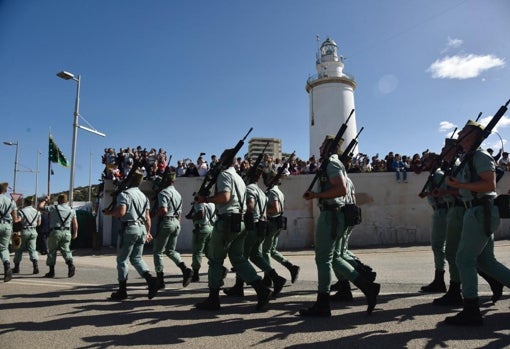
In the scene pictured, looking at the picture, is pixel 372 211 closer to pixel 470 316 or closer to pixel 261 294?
pixel 261 294

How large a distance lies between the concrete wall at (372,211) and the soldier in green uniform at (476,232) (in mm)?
12251

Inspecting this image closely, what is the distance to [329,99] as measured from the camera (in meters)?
29.0

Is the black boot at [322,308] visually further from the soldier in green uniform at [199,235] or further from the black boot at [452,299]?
the soldier in green uniform at [199,235]

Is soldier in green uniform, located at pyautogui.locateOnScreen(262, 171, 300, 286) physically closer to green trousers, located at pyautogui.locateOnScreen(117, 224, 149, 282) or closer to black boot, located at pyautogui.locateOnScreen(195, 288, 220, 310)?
black boot, located at pyautogui.locateOnScreen(195, 288, 220, 310)

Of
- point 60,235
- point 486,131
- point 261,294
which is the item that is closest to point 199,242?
point 261,294

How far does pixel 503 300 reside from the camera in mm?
5035

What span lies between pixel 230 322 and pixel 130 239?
2.24 metres

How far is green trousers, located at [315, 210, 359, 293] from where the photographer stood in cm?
453

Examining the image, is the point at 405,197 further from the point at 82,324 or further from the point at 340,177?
the point at 82,324

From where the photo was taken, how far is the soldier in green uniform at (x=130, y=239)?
5672mm

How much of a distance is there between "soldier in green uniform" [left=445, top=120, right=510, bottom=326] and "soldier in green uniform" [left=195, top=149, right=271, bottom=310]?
225cm

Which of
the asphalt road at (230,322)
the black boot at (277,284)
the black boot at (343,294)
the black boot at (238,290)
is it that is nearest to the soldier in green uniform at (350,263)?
the black boot at (343,294)

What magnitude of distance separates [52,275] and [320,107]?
2409 cm

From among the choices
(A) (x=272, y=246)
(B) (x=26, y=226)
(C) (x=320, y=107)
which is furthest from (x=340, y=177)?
(C) (x=320, y=107)
